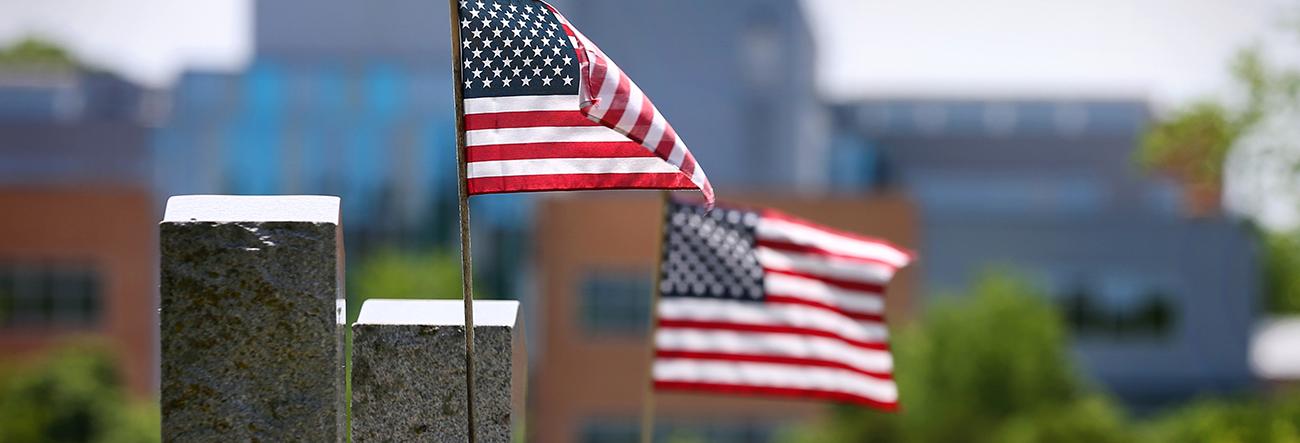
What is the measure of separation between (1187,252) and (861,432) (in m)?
19.8

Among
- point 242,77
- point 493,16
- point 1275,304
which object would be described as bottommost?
point 1275,304

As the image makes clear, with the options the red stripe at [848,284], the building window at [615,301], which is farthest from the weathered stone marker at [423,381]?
the building window at [615,301]

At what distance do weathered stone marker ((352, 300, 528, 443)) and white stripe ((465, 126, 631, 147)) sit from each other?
2.56 ft

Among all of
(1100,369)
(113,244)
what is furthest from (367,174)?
(1100,369)

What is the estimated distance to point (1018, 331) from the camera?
28.1 m

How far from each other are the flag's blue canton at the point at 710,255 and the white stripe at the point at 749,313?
2.3 inches

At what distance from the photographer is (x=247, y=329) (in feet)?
19.7

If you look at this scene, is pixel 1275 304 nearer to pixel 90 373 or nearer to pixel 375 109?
pixel 375 109

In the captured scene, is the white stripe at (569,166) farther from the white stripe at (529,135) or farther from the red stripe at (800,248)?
the red stripe at (800,248)

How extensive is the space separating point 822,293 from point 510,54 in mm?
4951

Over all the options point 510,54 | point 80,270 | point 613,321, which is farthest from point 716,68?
point 510,54

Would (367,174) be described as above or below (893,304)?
above

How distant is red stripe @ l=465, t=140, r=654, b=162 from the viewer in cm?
650

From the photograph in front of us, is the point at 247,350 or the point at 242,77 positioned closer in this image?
the point at 247,350
